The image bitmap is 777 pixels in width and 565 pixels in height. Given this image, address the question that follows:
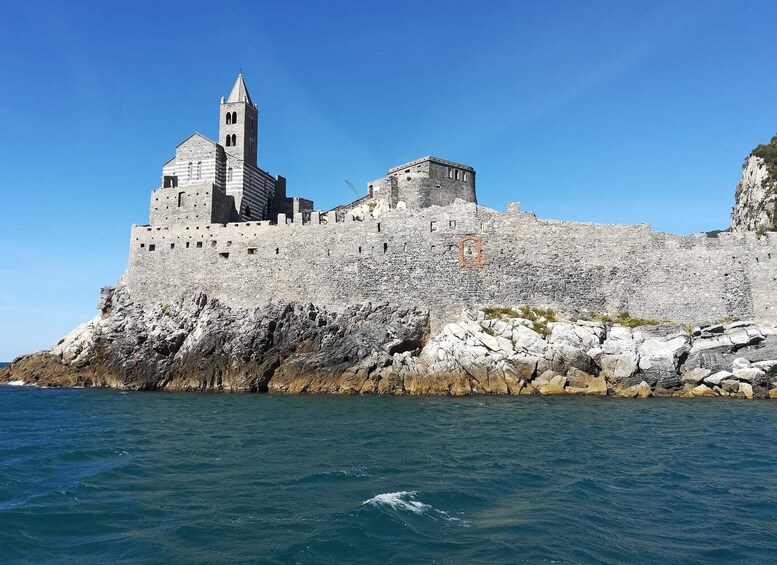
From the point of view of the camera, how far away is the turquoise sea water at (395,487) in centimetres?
983

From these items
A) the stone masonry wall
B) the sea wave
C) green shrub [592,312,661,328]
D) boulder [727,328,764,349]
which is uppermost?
the stone masonry wall

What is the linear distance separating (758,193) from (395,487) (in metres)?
39.7

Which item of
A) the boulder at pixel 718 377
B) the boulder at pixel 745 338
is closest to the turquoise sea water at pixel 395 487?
the boulder at pixel 718 377

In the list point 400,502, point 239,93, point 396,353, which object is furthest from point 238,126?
point 400,502

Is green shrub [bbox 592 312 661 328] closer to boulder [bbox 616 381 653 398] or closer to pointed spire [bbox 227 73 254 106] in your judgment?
boulder [bbox 616 381 653 398]

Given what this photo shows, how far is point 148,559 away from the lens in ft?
30.7

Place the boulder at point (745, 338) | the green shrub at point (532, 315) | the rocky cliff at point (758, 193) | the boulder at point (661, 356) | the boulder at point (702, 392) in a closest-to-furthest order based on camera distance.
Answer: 1. the boulder at point (702, 392)
2. the boulder at point (661, 356)
3. the boulder at point (745, 338)
4. the green shrub at point (532, 315)
5. the rocky cliff at point (758, 193)

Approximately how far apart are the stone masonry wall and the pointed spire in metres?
12.4

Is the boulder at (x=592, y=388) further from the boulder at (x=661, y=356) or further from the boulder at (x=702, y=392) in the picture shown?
the boulder at (x=702, y=392)

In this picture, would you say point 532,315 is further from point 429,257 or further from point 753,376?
point 753,376

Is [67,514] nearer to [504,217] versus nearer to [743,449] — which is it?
[743,449]

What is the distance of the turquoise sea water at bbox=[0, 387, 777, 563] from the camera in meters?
9.83

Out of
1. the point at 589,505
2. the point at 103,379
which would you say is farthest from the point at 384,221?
the point at 589,505

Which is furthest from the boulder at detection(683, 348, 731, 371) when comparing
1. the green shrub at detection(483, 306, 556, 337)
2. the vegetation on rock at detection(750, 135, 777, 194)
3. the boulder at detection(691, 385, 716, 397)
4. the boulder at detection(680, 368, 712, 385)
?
the vegetation on rock at detection(750, 135, 777, 194)
